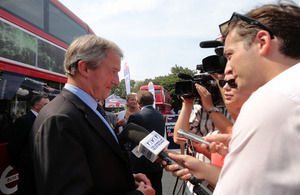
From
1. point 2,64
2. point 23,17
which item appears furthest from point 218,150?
point 23,17

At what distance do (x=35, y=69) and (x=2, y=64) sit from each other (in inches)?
30.0

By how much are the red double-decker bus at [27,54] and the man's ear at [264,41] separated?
141 inches

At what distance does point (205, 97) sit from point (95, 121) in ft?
4.26

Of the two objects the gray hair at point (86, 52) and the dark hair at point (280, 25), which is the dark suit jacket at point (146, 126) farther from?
the dark hair at point (280, 25)

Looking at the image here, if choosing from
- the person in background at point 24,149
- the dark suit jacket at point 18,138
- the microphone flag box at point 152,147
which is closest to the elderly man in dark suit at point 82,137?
the microphone flag box at point 152,147

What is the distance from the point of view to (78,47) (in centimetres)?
164

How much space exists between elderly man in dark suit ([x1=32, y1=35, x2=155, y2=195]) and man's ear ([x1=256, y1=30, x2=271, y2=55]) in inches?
40.4

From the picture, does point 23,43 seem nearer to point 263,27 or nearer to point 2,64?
point 2,64

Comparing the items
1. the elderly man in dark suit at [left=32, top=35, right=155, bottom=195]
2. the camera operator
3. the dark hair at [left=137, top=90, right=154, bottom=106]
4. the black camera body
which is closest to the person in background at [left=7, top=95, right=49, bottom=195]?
the elderly man in dark suit at [left=32, top=35, right=155, bottom=195]

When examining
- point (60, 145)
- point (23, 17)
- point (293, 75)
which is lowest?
point (60, 145)

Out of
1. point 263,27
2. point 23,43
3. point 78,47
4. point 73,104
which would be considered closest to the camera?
point 263,27

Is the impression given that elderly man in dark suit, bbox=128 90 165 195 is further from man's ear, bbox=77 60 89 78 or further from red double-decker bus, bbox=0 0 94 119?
man's ear, bbox=77 60 89 78

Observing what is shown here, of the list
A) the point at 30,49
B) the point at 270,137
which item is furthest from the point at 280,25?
the point at 30,49

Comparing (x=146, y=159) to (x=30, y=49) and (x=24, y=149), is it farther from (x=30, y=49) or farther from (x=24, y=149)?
(x=30, y=49)
